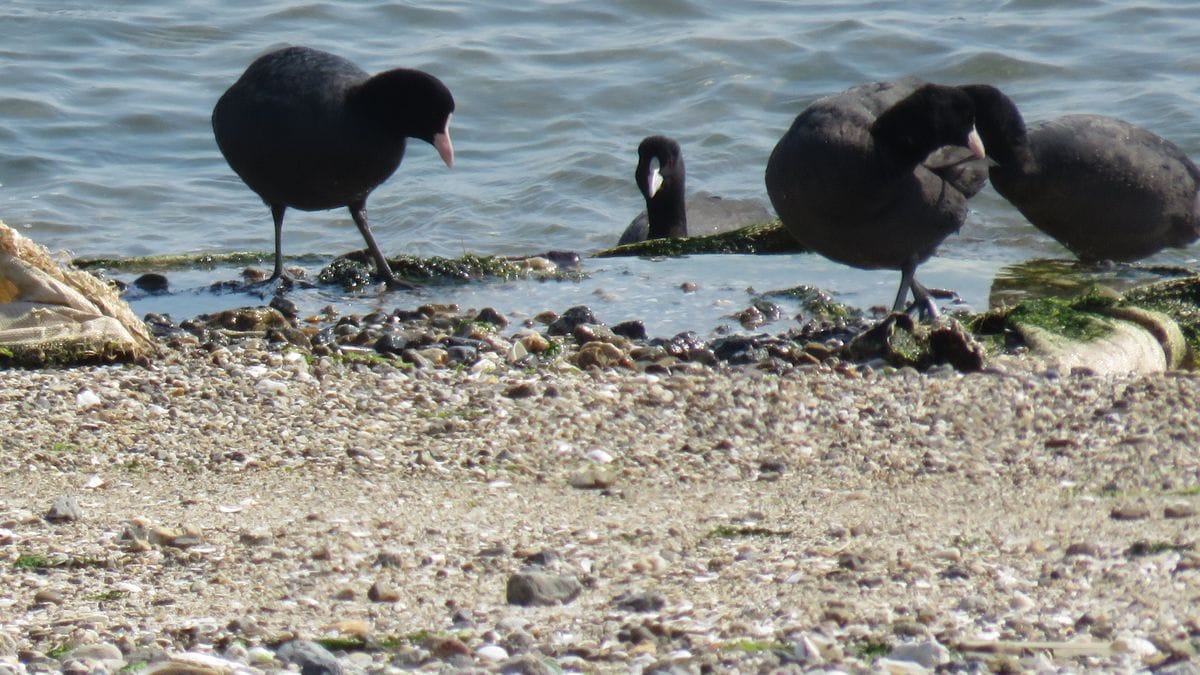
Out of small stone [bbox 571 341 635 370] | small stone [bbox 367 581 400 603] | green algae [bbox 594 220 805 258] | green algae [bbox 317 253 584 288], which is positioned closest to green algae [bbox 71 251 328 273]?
green algae [bbox 317 253 584 288]

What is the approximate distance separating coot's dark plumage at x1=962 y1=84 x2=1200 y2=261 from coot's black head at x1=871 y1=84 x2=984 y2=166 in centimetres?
132

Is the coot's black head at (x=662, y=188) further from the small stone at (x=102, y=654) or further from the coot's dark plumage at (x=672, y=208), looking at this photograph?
the small stone at (x=102, y=654)

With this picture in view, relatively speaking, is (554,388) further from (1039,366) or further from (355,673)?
(355,673)

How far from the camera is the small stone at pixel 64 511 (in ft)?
12.3

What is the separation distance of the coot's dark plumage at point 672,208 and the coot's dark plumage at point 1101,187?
197 centimetres

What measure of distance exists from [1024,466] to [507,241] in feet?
22.2

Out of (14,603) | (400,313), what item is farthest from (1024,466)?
(400,313)

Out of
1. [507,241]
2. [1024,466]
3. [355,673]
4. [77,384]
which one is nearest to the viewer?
[355,673]

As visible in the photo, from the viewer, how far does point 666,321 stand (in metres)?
7.21

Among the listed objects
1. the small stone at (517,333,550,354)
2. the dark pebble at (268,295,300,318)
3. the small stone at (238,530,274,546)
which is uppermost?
the small stone at (238,530,274,546)

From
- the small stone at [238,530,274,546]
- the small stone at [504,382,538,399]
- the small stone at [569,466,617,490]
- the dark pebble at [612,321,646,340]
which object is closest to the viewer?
the small stone at [238,530,274,546]

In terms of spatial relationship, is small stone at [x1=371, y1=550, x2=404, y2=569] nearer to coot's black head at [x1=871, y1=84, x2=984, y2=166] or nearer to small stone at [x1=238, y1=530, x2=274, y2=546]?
small stone at [x1=238, y1=530, x2=274, y2=546]

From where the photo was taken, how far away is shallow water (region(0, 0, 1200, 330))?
1111cm

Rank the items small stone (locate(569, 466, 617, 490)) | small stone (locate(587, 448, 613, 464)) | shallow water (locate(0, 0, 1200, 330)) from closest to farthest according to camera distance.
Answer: small stone (locate(569, 466, 617, 490))
small stone (locate(587, 448, 613, 464))
shallow water (locate(0, 0, 1200, 330))
